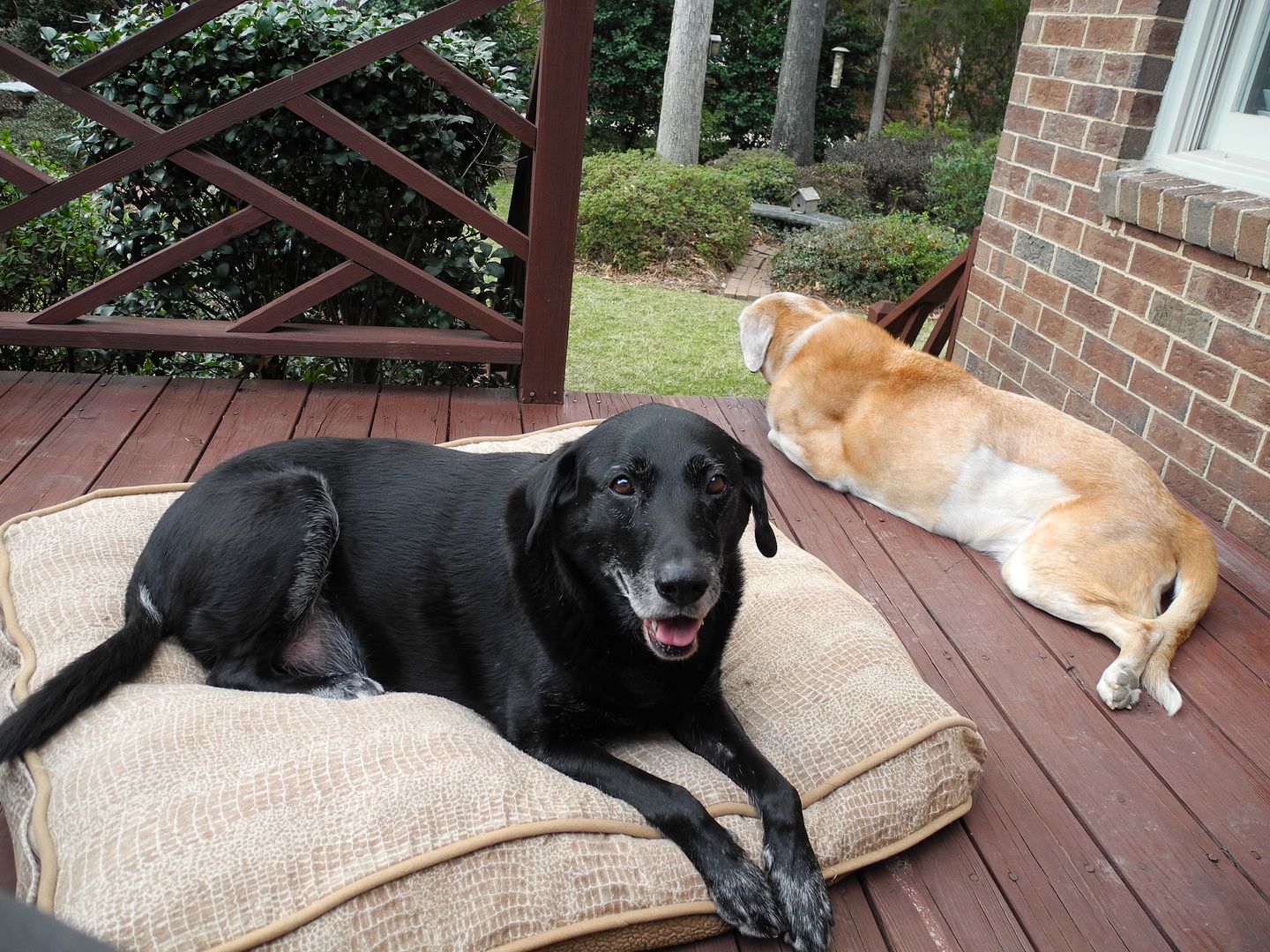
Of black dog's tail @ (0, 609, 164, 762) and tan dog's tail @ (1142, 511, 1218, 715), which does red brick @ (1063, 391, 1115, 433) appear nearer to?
tan dog's tail @ (1142, 511, 1218, 715)

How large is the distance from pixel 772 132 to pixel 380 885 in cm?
1534

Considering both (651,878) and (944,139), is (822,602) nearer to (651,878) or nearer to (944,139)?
(651,878)

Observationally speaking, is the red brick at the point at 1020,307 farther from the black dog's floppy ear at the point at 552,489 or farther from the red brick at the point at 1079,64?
the black dog's floppy ear at the point at 552,489

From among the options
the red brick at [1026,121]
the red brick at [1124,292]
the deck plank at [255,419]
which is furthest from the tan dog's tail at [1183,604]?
the deck plank at [255,419]

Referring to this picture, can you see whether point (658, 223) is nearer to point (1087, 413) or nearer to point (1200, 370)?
point (1087, 413)

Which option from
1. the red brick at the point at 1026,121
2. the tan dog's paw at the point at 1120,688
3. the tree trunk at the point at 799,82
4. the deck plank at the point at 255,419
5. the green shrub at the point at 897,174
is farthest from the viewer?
the tree trunk at the point at 799,82

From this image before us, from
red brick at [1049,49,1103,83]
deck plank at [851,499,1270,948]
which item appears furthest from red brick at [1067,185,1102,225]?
deck plank at [851,499,1270,948]

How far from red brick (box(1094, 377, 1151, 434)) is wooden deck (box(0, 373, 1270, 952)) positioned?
0.62 meters

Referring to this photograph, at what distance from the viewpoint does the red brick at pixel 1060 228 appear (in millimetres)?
4105

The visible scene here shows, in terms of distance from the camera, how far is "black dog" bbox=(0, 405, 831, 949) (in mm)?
1822

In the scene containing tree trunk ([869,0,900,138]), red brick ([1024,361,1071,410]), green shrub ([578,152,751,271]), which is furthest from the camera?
tree trunk ([869,0,900,138])

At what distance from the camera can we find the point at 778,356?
4094 millimetres

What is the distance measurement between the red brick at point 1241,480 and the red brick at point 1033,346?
950mm

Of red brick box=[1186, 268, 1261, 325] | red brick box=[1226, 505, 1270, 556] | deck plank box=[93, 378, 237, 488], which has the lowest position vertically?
deck plank box=[93, 378, 237, 488]
